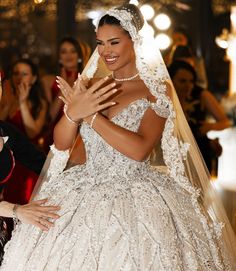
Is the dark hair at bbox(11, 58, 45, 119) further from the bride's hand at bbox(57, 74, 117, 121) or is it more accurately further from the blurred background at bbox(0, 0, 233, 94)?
the blurred background at bbox(0, 0, 233, 94)

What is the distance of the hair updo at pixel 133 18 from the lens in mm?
3697

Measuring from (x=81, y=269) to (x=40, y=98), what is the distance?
12.9 ft

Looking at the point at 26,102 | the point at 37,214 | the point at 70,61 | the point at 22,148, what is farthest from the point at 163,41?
the point at 37,214

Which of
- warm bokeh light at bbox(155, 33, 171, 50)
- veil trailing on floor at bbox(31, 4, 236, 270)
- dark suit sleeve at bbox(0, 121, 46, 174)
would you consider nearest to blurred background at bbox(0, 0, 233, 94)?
warm bokeh light at bbox(155, 33, 171, 50)

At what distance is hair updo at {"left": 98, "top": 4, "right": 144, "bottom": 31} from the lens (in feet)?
12.1

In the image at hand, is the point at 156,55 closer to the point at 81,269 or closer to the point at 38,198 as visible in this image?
the point at 38,198

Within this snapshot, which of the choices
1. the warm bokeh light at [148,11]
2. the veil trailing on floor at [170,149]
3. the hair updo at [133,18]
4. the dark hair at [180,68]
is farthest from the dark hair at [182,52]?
the warm bokeh light at [148,11]

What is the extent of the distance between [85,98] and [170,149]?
66cm

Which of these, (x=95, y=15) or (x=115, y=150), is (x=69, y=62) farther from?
(x=115, y=150)

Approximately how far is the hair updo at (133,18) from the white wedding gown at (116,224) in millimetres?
376

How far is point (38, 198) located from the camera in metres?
3.77

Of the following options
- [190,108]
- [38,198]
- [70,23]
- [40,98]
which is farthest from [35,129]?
[70,23]

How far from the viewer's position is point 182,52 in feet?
25.3

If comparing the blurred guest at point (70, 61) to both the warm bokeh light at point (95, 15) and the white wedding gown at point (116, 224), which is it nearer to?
the warm bokeh light at point (95, 15)
